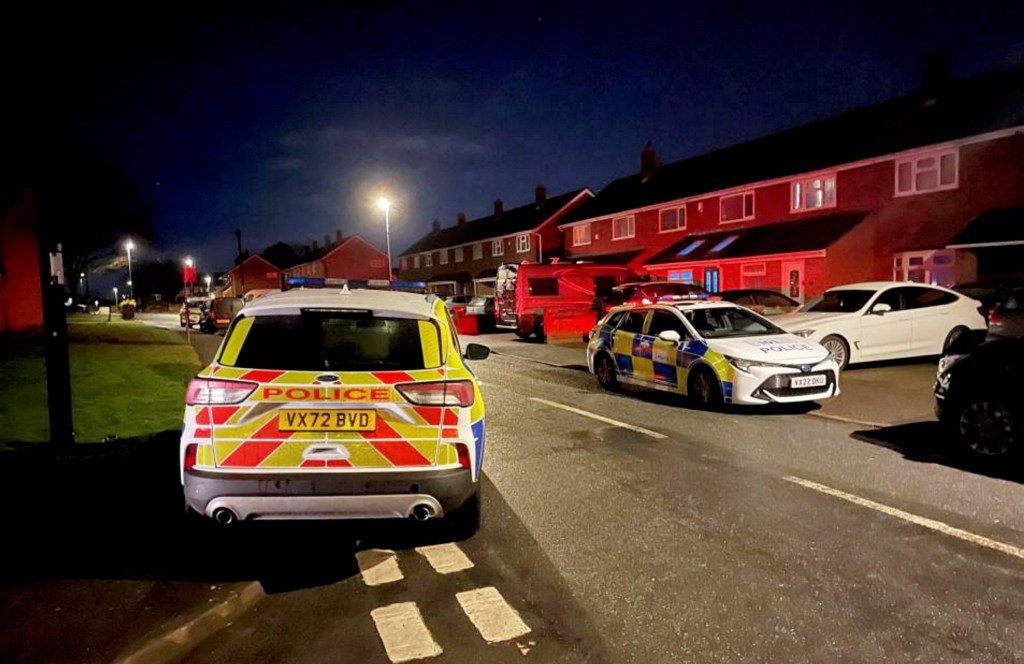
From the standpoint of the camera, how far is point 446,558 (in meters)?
4.27

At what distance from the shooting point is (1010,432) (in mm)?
5793

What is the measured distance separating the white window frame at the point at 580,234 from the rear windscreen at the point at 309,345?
1443 inches

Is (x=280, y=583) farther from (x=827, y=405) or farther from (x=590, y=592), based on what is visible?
(x=827, y=405)

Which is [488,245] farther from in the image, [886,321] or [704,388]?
[704,388]

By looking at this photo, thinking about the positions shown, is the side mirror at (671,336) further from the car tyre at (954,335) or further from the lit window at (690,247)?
the lit window at (690,247)

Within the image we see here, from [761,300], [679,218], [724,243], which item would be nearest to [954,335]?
[761,300]

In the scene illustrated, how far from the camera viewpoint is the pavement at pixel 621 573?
3.15m

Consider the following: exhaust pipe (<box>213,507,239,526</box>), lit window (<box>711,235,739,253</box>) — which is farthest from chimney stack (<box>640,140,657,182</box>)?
exhaust pipe (<box>213,507,239,526</box>)

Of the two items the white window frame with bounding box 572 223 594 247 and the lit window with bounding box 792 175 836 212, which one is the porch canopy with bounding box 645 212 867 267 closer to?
the lit window with bounding box 792 175 836 212

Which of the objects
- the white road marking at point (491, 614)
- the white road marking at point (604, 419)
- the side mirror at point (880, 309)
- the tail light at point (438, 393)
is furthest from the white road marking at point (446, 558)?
the side mirror at point (880, 309)

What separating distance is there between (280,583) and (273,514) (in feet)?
1.59

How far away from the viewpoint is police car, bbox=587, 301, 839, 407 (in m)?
8.39

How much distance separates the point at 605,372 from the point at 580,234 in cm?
3114

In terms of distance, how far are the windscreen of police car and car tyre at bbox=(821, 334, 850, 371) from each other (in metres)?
3.17
